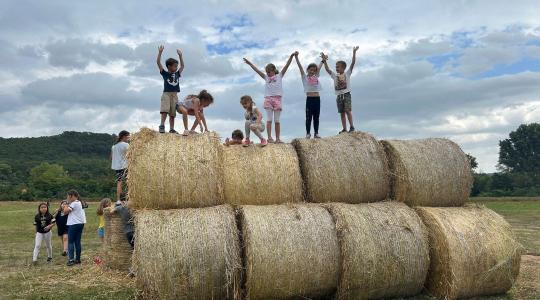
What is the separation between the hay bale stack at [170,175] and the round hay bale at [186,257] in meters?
0.45

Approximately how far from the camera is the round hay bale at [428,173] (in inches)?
356

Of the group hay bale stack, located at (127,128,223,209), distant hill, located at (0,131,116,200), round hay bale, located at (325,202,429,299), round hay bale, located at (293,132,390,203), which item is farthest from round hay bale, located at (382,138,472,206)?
distant hill, located at (0,131,116,200)

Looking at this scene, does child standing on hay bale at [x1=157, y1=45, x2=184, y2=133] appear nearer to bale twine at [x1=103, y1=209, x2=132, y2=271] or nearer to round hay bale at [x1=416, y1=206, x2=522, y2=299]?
bale twine at [x1=103, y1=209, x2=132, y2=271]

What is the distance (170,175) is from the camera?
26.6 ft

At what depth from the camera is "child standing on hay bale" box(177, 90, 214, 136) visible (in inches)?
395

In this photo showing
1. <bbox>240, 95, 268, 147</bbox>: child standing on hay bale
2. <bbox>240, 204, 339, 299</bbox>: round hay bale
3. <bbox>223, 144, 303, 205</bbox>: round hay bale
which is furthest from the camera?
<bbox>240, 95, 268, 147</bbox>: child standing on hay bale

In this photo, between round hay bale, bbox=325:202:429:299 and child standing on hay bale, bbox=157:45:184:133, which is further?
child standing on hay bale, bbox=157:45:184:133

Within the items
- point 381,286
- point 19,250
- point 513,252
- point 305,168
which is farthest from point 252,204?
point 19,250

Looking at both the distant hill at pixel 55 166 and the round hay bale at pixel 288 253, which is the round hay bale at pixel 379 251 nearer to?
the round hay bale at pixel 288 253

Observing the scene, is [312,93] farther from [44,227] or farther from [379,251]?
[44,227]

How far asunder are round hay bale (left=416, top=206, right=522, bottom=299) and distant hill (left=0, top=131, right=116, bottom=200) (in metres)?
42.0

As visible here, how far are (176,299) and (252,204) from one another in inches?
76.2

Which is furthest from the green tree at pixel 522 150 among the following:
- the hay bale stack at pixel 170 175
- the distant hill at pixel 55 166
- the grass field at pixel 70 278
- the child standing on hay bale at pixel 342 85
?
the hay bale stack at pixel 170 175

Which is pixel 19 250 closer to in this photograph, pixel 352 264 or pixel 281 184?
pixel 281 184
